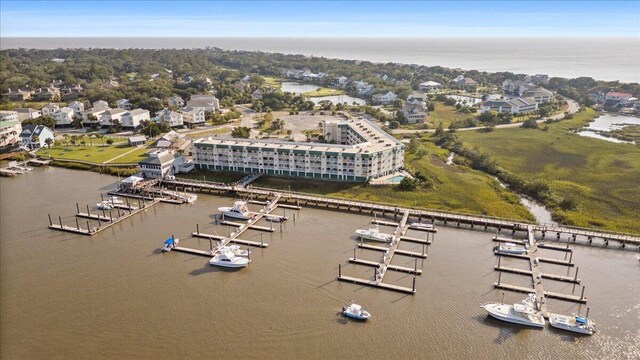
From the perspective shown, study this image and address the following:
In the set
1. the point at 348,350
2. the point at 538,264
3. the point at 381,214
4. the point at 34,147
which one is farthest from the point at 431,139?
the point at 34,147

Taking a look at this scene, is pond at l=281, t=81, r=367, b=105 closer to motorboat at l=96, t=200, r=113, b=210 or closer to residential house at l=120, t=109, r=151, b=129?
residential house at l=120, t=109, r=151, b=129

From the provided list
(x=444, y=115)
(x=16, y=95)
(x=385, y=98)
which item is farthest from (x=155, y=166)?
(x=16, y=95)

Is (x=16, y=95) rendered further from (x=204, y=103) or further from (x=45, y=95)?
(x=204, y=103)

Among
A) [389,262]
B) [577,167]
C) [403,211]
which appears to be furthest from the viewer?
[577,167]

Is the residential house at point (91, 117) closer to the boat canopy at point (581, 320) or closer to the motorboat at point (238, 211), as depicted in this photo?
the motorboat at point (238, 211)

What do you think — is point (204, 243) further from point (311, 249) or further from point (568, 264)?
point (568, 264)
